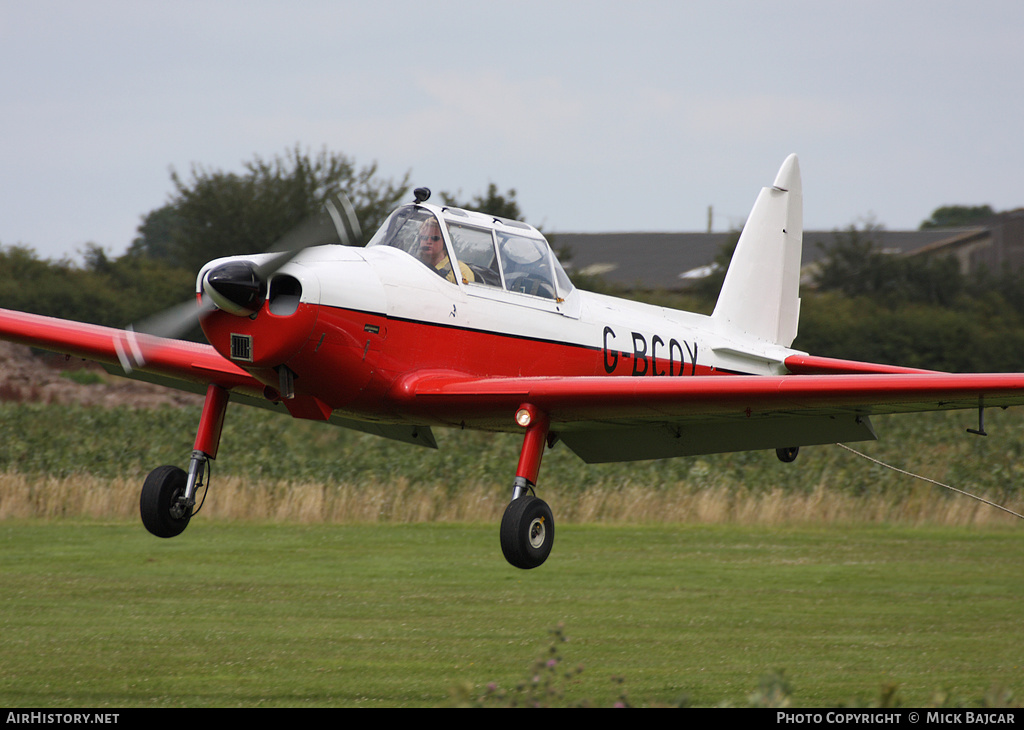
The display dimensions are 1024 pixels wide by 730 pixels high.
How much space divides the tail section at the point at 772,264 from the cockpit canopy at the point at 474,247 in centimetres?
405

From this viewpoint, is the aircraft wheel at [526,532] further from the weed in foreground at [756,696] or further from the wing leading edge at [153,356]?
the weed in foreground at [756,696]

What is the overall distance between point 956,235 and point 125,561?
51803mm

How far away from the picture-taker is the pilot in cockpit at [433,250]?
29.3 ft

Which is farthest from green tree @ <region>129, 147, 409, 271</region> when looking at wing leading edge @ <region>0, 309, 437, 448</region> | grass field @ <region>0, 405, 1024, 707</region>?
wing leading edge @ <region>0, 309, 437, 448</region>

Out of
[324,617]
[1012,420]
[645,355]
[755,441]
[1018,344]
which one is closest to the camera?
[755,441]

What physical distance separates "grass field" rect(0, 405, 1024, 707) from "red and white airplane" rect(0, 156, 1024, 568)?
2103mm

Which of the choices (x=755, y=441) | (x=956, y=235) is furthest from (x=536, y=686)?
(x=956, y=235)

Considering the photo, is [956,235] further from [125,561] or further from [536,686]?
[536,686]

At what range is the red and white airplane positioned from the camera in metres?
8.10

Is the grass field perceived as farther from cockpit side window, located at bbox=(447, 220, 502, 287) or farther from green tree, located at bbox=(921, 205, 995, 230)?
green tree, located at bbox=(921, 205, 995, 230)

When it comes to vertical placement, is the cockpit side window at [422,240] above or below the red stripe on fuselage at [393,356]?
above

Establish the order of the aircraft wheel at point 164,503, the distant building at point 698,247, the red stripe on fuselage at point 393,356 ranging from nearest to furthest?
the red stripe on fuselage at point 393,356 → the aircraft wheel at point 164,503 → the distant building at point 698,247

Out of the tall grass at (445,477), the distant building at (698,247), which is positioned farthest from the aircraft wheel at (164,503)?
the distant building at (698,247)

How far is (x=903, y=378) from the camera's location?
7.87 m
